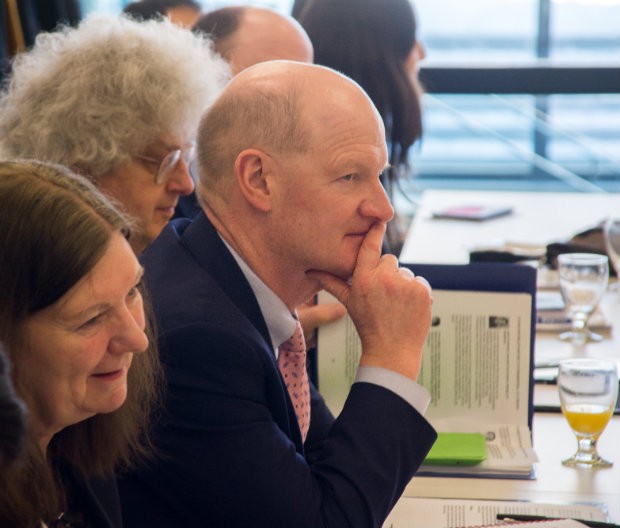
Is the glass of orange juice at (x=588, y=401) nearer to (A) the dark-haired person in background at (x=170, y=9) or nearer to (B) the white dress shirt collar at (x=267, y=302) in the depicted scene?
(B) the white dress shirt collar at (x=267, y=302)

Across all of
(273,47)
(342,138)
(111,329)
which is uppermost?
(273,47)

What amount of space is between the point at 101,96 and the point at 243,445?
0.86 m

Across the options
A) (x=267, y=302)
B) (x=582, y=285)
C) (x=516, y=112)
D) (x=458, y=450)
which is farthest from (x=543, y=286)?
(x=516, y=112)

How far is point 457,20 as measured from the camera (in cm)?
704

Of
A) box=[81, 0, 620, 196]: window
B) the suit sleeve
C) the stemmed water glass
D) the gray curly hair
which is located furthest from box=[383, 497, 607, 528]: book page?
box=[81, 0, 620, 196]: window

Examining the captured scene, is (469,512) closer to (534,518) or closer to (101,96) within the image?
(534,518)

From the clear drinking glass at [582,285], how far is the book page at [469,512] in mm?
918

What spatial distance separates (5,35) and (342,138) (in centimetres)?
319

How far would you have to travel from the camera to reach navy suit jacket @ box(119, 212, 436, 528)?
1.35 m

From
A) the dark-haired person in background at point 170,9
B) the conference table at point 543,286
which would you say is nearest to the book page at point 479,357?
the conference table at point 543,286

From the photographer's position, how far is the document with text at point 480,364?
1.84 metres

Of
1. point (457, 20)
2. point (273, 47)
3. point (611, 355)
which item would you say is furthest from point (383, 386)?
point (457, 20)

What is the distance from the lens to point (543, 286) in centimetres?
282

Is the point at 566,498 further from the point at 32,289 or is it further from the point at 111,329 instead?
the point at 32,289
